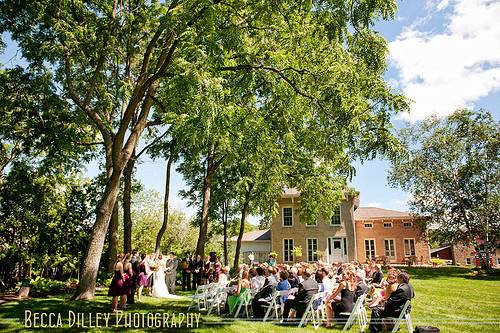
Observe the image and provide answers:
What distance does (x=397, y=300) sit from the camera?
769cm

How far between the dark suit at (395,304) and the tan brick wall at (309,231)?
24.3 m

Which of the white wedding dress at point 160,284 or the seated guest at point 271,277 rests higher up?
the seated guest at point 271,277

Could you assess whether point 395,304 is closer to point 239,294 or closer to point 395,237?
point 239,294

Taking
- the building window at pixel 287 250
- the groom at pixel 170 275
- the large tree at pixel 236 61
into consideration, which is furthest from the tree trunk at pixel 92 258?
the building window at pixel 287 250

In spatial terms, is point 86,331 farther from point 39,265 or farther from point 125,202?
point 125,202

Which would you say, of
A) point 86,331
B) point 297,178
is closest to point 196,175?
point 297,178

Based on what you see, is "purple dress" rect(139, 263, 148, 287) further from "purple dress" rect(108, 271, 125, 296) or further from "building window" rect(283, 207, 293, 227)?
"building window" rect(283, 207, 293, 227)

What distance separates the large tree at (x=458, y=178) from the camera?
29953mm

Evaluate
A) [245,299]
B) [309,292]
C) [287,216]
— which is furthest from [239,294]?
[287,216]

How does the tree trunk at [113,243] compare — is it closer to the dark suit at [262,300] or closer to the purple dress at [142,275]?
the purple dress at [142,275]

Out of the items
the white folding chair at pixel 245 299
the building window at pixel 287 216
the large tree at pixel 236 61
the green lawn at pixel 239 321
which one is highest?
the large tree at pixel 236 61

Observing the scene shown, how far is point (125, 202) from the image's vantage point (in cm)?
1898

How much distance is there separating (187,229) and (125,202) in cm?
2968

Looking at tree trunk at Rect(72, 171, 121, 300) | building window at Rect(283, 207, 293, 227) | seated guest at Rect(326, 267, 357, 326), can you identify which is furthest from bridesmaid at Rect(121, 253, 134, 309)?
building window at Rect(283, 207, 293, 227)
